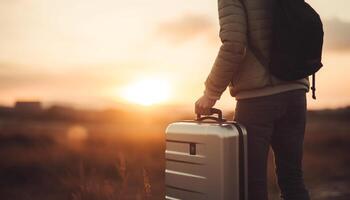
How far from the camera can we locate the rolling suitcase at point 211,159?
10.2 feet

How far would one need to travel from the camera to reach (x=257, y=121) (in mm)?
3111

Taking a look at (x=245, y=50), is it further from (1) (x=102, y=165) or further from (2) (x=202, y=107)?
(1) (x=102, y=165)

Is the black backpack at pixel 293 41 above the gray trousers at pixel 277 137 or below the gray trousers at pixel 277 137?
above

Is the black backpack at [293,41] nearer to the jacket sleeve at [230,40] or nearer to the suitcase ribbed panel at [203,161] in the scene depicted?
the jacket sleeve at [230,40]

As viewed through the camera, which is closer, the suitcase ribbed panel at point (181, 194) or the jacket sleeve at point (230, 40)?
the jacket sleeve at point (230, 40)

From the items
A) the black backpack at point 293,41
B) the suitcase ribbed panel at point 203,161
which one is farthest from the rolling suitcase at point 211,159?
the black backpack at point 293,41

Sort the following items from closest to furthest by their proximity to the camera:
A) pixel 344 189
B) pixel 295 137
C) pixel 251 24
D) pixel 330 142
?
1. pixel 251 24
2. pixel 295 137
3. pixel 344 189
4. pixel 330 142

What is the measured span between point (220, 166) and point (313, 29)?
921 millimetres

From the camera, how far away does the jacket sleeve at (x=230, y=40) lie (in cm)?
303

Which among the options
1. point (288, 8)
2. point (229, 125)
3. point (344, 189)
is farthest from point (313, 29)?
point (344, 189)

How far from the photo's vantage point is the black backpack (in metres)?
3.08

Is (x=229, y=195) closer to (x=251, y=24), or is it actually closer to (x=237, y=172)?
(x=237, y=172)

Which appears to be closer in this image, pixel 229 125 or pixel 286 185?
pixel 229 125

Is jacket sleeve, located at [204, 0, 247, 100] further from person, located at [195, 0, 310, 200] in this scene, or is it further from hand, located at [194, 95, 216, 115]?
hand, located at [194, 95, 216, 115]
